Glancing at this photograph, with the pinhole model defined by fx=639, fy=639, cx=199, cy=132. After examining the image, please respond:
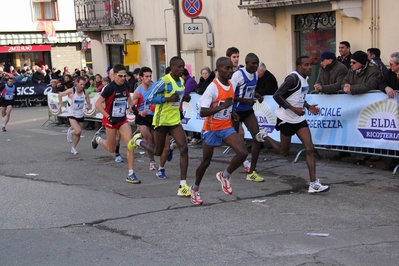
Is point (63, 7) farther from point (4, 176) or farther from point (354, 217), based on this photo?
point (354, 217)

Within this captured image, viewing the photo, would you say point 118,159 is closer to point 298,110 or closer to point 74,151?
point 74,151

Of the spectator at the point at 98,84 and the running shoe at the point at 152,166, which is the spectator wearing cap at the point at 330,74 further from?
the spectator at the point at 98,84

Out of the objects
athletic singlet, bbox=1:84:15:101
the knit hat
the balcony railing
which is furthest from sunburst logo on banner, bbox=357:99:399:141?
the balcony railing

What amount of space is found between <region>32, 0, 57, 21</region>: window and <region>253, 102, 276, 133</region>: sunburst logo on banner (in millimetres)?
30866

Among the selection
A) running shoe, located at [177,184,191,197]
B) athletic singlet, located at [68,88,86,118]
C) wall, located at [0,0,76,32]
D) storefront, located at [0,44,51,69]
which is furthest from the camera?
storefront, located at [0,44,51,69]

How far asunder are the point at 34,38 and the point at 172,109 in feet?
108

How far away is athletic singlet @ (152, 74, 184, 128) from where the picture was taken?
350 inches

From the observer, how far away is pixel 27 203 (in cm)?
883

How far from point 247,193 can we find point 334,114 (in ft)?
9.19

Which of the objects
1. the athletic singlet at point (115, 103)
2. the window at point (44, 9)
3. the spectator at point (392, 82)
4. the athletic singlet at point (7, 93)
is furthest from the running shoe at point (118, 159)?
the window at point (44, 9)

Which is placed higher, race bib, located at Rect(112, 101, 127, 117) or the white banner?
race bib, located at Rect(112, 101, 127, 117)

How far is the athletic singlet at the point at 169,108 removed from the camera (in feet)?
29.2

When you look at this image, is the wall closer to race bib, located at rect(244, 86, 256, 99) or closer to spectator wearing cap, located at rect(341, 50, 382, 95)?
spectator wearing cap, located at rect(341, 50, 382, 95)

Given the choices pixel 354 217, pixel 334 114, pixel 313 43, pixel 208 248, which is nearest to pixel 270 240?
pixel 208 248
